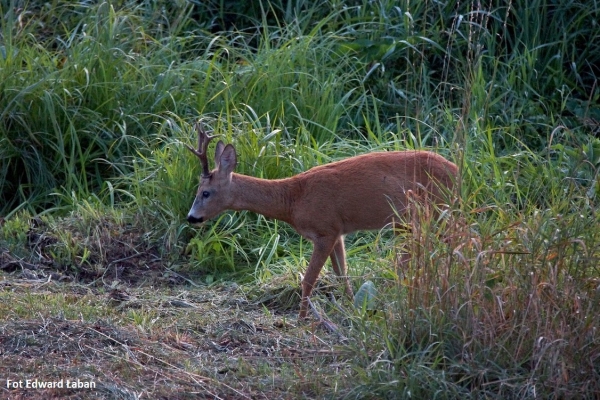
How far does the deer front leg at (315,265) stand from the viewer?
6369 millimetres

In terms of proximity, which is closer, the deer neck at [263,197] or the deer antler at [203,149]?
the deer antler at [203,149]

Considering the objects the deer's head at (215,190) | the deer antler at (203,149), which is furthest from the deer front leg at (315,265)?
the deer antler at (203,149)

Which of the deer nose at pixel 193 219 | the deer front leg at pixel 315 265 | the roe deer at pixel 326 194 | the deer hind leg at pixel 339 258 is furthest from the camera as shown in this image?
the deer nose at pixel 193 219

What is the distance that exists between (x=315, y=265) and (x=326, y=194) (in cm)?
54

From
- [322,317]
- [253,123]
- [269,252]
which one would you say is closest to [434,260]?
[322,317]

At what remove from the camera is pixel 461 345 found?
4.68m

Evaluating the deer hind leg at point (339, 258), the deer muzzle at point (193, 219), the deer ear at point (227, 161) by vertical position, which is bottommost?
the deer hind leg at point (339, 258)

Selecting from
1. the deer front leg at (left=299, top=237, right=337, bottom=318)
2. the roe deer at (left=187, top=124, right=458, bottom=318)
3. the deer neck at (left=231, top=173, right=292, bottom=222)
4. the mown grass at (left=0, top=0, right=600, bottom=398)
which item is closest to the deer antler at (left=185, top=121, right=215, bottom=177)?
the roe deer at (left=187, top=124, right=458, bottom=318)

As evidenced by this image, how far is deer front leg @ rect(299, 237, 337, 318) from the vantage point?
20.9 feet

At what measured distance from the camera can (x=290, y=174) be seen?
7824 millimetres

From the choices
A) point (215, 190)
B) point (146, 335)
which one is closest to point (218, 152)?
point (215, 190)

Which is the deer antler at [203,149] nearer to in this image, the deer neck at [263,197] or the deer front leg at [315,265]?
the deer neck at [263,197]

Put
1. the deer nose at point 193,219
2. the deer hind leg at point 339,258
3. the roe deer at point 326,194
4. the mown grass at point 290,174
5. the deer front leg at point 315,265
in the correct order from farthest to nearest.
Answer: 1. the deer nose at point 193,219
2. the deer hind leg at point 339,258
3. the roe deer at point 326,194
4. the deer front leg at point 315,265
5. the mown grass at point 290,174

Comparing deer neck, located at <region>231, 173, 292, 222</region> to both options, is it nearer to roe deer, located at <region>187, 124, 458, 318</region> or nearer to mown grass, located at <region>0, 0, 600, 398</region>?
roe deer, located at <region>187, 124, 458, 318</region>
